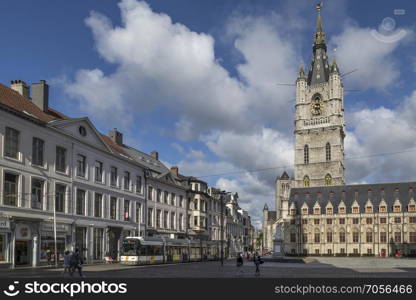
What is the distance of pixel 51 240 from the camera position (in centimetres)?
4353

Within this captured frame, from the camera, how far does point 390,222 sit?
10669 cm

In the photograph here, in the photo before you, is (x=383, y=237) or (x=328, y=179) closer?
(x=383, y=237)

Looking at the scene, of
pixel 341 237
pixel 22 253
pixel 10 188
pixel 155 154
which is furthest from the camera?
pixel 341 237

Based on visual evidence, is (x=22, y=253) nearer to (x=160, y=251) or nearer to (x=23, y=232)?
(x=23, y=232)

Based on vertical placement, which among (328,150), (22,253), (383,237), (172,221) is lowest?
(383,237)

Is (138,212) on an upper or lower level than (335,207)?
lower

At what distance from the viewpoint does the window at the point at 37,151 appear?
41.7 metres

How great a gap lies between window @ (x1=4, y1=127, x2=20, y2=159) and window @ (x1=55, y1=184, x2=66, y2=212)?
20.9 feet

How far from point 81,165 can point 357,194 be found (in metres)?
79.7

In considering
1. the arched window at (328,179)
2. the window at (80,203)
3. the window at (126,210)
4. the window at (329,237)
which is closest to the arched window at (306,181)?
the arched window at (328,179)

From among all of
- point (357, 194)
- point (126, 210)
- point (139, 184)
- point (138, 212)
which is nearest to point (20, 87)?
point (126, 210)

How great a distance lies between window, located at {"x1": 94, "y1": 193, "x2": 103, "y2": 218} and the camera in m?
51.7

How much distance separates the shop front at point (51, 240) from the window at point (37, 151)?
5218 millimetres

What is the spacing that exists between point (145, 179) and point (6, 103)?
91.9 ft
